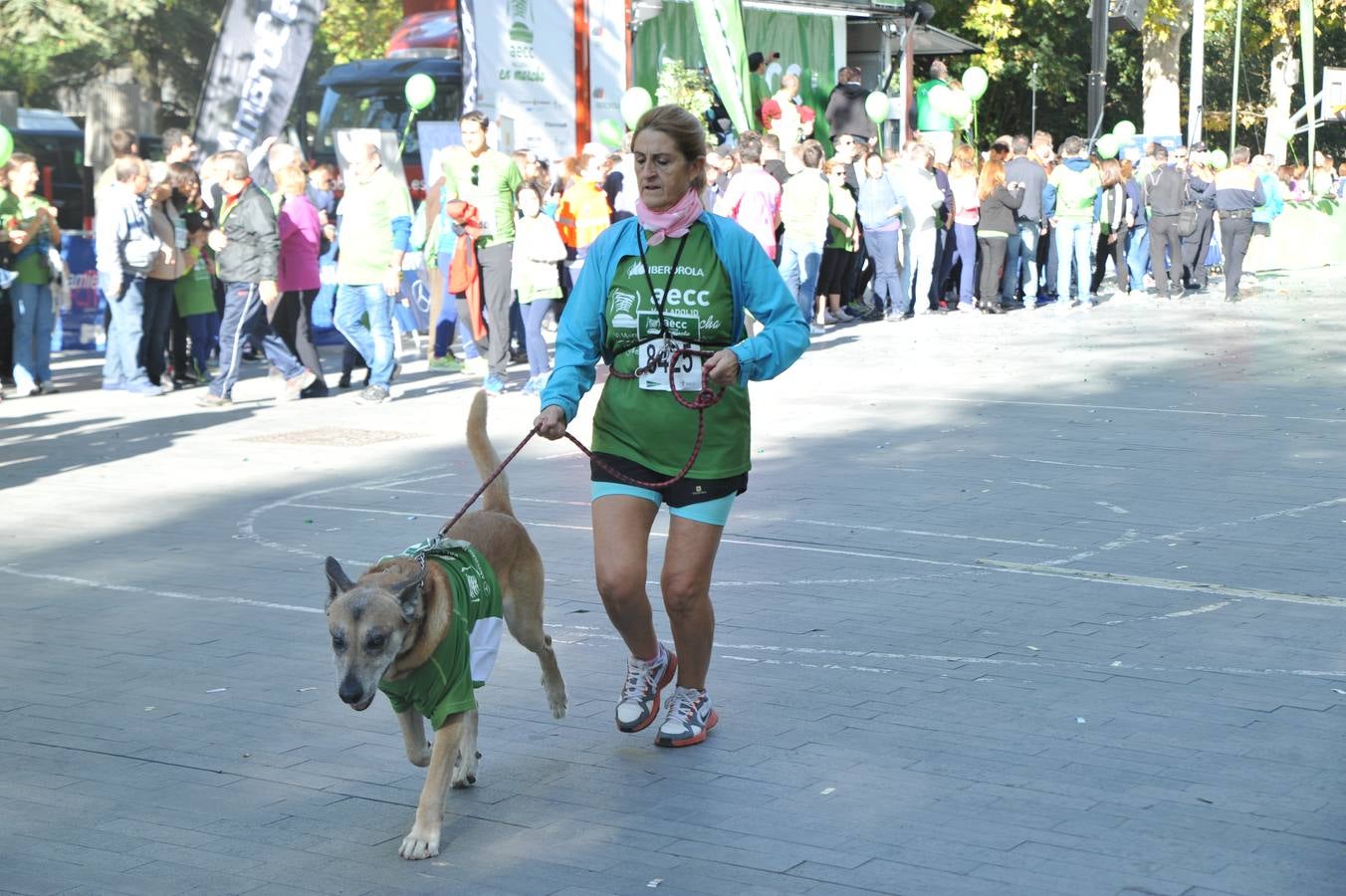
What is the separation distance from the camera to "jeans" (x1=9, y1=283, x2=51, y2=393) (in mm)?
15375

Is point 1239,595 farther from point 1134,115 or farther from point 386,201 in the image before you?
point 1134,115

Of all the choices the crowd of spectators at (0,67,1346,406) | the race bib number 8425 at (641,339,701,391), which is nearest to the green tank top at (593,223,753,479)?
the race bib number 8425 at (641,339,701,391)

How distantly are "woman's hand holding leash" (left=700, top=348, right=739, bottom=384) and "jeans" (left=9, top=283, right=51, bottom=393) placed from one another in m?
11.5

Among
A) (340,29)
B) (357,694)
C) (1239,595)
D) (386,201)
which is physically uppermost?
(340,29)

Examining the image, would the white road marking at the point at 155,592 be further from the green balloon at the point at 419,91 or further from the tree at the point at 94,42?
the tree at the point at 94,42

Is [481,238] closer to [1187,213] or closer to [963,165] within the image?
[963,165]

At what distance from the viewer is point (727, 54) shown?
2444 centimetres

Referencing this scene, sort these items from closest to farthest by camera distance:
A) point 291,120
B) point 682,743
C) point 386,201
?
1. point 682,743
2. point 386,201
3. point 291,120

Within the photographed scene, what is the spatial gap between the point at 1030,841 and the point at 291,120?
17.8 metres

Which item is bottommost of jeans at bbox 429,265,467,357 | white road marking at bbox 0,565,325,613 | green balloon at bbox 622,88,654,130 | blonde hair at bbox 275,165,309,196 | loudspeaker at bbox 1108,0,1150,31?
white road marking at bbox 0,565,325,613

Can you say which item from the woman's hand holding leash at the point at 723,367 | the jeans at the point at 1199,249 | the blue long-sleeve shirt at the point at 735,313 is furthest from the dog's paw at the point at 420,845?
the jeans at the point at 1199,249

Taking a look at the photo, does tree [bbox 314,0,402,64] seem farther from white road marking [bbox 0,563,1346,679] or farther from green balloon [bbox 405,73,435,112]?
white road marking [bbox 0,563,1346,679]

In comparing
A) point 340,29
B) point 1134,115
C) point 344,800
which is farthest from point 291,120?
point 1134,115

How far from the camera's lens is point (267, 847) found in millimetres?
4809
